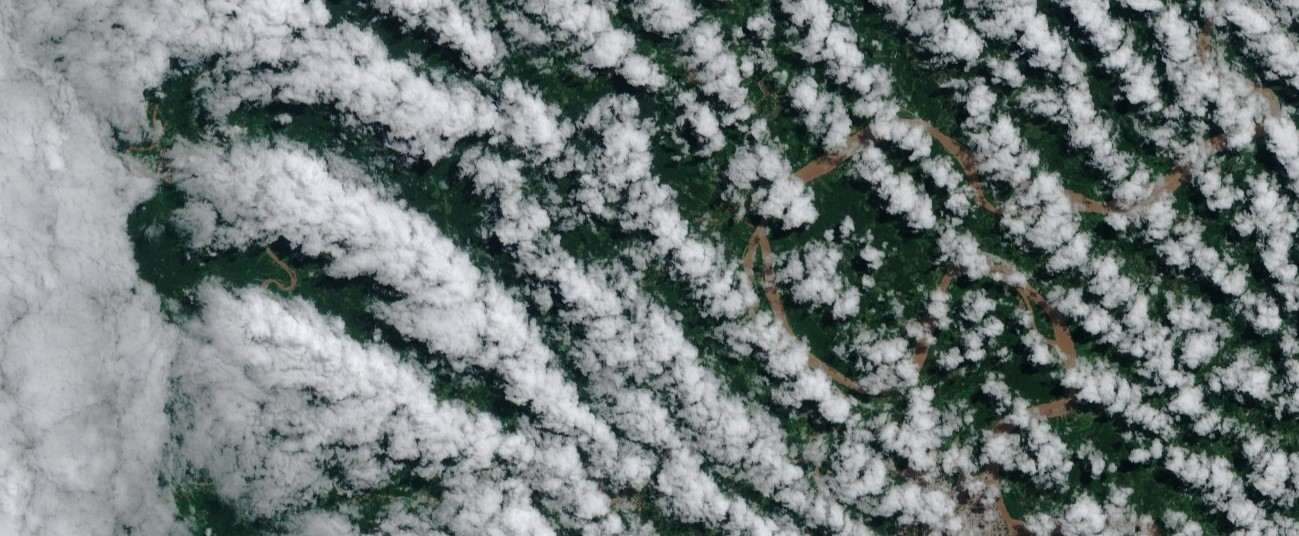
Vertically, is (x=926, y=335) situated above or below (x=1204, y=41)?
below

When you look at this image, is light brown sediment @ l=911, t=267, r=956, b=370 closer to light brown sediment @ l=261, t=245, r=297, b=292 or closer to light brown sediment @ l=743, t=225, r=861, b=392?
light brown sediment @ l=743, t=225, r=861, b=392

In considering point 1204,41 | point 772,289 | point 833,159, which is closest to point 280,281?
point 772,289

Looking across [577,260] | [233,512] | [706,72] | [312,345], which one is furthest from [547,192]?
[233,512]

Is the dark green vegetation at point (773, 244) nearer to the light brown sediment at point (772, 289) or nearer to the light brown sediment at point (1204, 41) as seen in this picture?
the light brown sediment at point (772, 289)

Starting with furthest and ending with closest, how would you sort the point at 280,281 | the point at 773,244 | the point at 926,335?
the point at 926,335 → the point at 773,244 → the point at 280,281

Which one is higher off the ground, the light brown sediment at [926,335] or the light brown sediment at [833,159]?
the light brown sediment at [833,159]

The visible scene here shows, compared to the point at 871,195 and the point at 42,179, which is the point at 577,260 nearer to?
the point at 871,195

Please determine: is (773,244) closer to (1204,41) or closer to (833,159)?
(833,159)

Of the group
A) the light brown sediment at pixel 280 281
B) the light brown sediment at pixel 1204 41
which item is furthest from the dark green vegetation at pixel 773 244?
the light brown sediment at pixel 1204 41

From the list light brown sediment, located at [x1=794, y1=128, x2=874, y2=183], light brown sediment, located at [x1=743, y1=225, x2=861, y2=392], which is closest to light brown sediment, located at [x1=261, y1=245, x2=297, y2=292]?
light brown sediment, located at [x1=743, y1=225, x2=861, y2=392]
